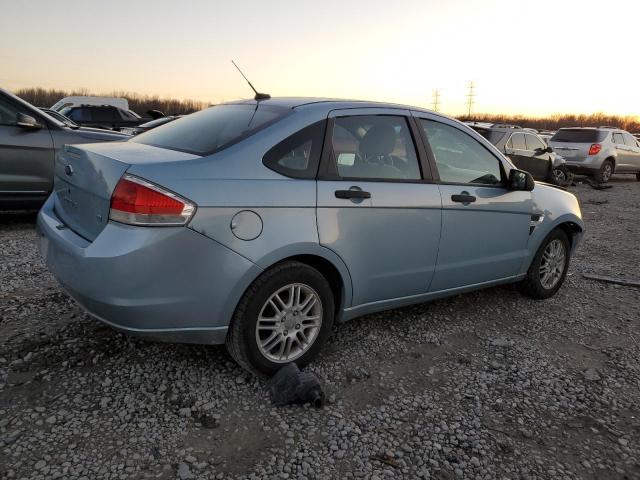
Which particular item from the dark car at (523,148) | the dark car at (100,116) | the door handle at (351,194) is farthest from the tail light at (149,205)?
the dark car at (100,116)

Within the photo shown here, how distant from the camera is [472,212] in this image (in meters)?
3.95

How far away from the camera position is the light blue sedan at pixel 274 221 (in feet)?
8.70

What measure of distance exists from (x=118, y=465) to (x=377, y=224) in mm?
1937

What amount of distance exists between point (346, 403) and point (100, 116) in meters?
16.9

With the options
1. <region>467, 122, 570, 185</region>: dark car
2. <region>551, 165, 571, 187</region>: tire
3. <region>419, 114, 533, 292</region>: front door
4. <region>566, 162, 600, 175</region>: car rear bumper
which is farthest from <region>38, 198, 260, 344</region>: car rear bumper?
<region>566, 162, 600, 175</region>: car rear bumper

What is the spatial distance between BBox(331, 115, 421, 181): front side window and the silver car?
15.0 feet

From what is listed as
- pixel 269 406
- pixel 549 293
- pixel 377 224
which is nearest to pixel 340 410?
pixel 269 406

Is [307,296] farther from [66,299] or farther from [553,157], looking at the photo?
[553,157]

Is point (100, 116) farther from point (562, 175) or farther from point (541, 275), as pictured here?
point (541, 275)

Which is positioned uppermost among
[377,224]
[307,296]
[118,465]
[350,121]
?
[350,121]

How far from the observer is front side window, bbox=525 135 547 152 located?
13.0 metres

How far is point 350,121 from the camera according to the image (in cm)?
343

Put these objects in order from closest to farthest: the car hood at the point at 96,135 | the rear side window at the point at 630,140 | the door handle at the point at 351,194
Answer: the door handle at the point at 351,194 < the car hood at the point at 96,135 < the rear side window at the point at 630,140

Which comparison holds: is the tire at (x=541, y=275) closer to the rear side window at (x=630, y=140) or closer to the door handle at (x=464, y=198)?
the door handle at (x=464, y=198)
